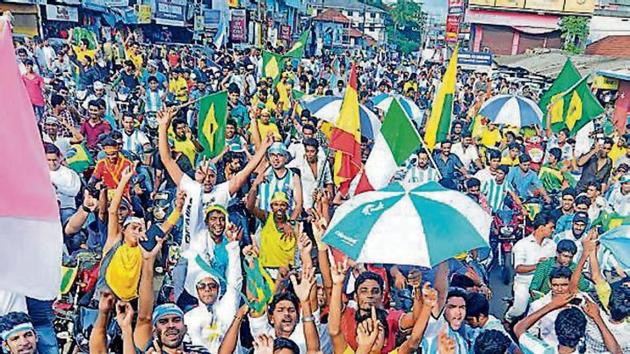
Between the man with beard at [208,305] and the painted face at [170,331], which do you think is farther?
the man with beard at [208,305]

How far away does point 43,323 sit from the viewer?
12.6 feet

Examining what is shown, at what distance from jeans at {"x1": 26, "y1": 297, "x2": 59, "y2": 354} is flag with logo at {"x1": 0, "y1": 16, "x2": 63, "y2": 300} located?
114cm

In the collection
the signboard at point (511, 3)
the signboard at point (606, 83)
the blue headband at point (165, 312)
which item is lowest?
the signboard at point (606, 83)

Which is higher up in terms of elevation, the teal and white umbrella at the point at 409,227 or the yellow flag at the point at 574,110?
the teal and white umbrella at the point at 409,227

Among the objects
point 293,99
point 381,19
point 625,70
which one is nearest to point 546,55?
point 625,70

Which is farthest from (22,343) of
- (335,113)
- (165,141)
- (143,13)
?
(143,13)

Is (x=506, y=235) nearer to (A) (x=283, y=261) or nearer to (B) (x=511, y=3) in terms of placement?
(A) (x=283, y=261)

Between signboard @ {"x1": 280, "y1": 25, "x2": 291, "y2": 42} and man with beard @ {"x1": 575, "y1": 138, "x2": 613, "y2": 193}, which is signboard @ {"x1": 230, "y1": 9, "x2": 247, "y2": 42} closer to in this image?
signboard @ {"x1": 280, "y1": 25, "x2": 291, "y2": 42}

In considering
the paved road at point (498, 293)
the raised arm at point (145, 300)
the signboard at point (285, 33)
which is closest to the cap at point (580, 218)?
the paved road at point (498, 293)

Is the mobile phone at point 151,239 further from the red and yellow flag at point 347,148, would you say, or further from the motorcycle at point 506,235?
the motorcycle at point 506,235

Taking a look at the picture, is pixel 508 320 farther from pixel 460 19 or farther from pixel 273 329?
pixel 460 19

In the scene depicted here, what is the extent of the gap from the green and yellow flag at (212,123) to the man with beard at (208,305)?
2.46m

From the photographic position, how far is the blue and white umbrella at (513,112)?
9141 mm

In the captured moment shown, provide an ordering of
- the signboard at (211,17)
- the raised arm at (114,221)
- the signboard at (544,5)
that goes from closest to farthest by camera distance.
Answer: the raised arm at (114,221)
the signboard at (211,17)
the signboard at (544,5)
